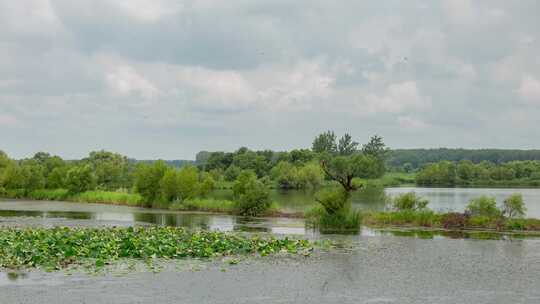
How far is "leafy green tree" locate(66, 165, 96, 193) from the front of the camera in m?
82.9

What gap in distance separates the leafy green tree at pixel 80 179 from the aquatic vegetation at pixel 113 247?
47670 mm

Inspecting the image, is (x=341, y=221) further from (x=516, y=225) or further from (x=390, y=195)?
(x=390, y=195)

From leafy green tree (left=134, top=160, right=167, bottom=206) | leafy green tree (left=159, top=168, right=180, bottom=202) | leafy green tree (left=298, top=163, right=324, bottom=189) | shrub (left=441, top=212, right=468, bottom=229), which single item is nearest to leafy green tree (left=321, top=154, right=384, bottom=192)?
leafy green tree (left=298, top=163, right=324, bottom=189)

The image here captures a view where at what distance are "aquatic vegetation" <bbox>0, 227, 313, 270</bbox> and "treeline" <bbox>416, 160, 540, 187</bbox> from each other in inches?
4886

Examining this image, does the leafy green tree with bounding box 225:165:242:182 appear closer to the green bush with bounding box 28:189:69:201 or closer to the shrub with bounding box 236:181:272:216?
the green bush with bounding box 28:189:69:201

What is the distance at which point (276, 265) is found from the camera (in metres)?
27.8

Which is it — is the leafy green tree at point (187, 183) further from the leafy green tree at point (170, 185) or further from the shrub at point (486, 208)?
the shrub at point (486, 208)

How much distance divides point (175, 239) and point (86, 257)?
590 centimetres

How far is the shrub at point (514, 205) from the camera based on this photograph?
4456 cm

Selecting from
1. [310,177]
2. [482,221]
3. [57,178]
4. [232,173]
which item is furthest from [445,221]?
[232,173]

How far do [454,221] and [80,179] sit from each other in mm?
52328

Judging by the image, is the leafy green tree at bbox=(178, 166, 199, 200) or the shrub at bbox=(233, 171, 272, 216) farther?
the leafy green tree at bbox=(178, 166, 199, 200)

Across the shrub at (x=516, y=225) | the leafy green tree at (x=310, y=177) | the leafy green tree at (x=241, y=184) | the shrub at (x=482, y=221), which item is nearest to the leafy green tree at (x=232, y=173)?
the leafy green tree at (x=310, y=177)

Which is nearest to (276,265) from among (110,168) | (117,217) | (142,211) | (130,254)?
(130,254)
